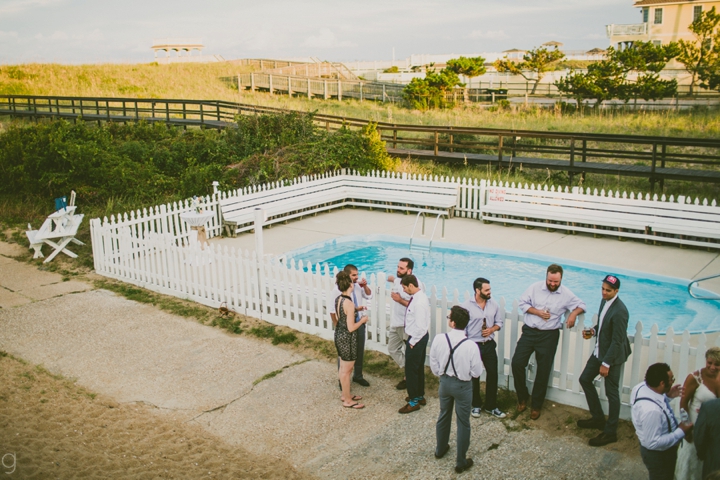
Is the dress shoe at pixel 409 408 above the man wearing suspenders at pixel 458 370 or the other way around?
the other way around

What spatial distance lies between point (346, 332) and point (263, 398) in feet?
4.30

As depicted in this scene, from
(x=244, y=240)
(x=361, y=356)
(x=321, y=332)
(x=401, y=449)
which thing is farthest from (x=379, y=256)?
(x=401, y=449)

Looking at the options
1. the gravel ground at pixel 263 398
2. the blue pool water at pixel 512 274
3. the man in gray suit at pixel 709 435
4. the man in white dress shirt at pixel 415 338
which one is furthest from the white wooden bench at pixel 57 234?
the man in gray suit at pixel 709 435

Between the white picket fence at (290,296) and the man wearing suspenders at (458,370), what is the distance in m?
1.51

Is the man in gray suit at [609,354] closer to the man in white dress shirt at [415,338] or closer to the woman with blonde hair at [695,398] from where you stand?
the woman with blonde hair at [695,398]

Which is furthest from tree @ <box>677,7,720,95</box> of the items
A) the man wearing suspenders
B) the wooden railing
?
the man wearing suspenders

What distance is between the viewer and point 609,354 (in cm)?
597

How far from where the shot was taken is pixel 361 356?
740cm

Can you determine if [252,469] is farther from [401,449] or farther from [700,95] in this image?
[700,95]

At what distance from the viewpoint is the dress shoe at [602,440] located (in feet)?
19.8

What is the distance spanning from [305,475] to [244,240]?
8.77 metres

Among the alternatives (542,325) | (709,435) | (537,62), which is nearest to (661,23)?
(537,62)

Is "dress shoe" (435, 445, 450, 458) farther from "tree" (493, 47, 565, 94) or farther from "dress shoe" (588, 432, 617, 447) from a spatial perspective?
"tree" (493, 47, 565, 94)

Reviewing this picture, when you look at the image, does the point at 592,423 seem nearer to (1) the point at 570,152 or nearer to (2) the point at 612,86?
(1) the point at 570,152
